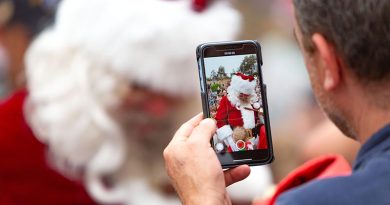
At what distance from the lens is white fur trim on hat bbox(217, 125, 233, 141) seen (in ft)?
2.84

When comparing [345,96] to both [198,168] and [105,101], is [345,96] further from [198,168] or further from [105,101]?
[105,101]

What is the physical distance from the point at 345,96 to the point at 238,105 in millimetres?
142

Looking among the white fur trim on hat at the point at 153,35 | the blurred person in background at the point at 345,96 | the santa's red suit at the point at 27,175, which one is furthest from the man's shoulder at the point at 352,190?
the santa's red suit at the point at 27,175

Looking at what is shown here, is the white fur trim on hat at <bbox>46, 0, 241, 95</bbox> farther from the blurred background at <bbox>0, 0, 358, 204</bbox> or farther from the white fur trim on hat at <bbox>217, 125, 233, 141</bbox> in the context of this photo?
the white fur trim on hat at <bbox>217, 125, 233, 141</bbox>

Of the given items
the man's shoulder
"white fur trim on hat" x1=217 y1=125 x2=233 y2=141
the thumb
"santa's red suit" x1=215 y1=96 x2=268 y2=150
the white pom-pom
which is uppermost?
the white pom-pom

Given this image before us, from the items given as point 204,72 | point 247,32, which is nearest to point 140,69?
point 247,32

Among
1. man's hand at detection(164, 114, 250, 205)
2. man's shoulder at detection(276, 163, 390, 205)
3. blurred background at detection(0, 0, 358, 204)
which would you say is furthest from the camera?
blurred background at detection(0, 0, 358, 204)

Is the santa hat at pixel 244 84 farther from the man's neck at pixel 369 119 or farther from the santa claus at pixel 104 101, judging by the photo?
the santa claus at pixel 104 101

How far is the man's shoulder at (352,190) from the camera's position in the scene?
69cm

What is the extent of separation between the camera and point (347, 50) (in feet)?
2.40

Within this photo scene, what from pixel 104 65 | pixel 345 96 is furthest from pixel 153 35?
pixel 345 96

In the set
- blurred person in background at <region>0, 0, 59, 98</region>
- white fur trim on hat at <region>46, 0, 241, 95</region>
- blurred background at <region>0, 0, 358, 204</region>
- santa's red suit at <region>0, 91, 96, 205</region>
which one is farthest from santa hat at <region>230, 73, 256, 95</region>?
blurred person in background at <region>0, 0, 59, 98</region>

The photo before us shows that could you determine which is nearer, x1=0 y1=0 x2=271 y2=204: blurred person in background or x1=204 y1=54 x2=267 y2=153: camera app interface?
x1=204 y1=54 x2=267 y2=153: camera app interface

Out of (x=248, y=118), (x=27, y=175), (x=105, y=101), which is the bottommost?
(x=27, y=175)
